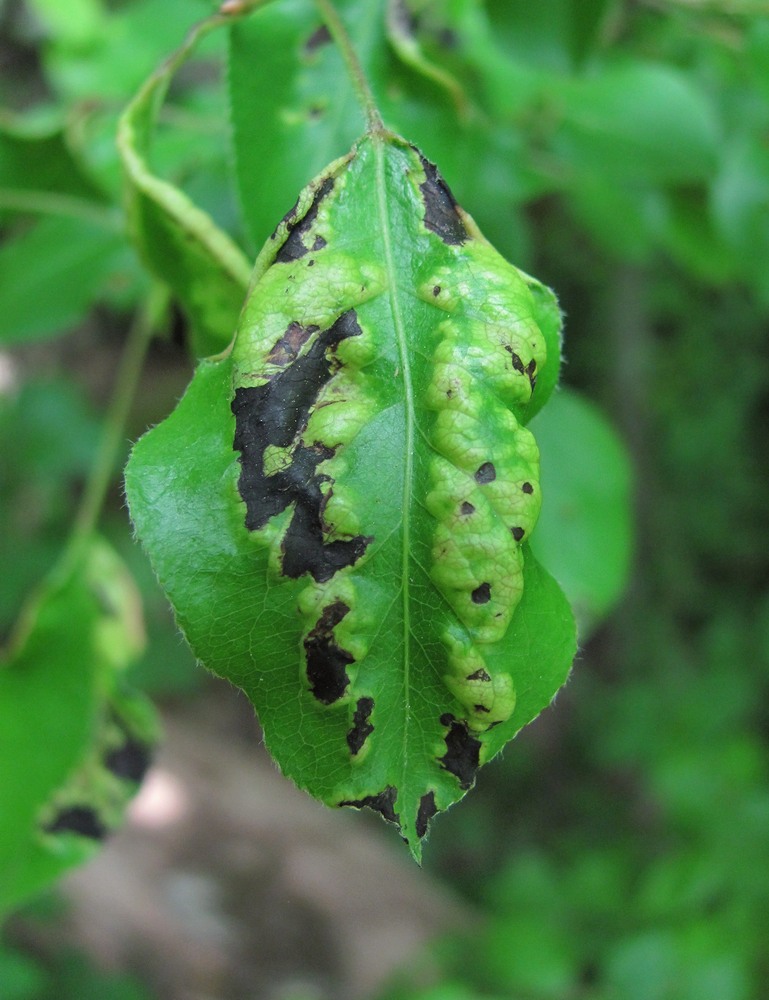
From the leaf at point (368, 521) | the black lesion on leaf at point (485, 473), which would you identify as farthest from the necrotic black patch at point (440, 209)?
the black lesion on leaf at point (485, 473)

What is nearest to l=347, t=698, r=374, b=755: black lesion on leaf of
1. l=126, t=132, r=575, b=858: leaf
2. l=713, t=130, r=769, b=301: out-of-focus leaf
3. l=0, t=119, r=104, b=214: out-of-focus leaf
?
l=126, t=132, r=575, b=858: leaf

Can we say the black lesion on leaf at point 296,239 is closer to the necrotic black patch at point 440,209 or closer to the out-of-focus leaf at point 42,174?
the necrotic black patch at point 440,209

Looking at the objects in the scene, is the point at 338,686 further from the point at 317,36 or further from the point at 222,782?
the point at 222,782

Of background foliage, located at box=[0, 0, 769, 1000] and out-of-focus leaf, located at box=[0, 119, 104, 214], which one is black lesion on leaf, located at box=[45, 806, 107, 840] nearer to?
background foliage, located at box=[0, 0, 769, 1000]

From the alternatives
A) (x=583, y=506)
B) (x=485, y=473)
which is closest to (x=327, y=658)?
(x=485, y=473)

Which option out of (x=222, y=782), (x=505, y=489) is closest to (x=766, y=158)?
(x=505, y=489)

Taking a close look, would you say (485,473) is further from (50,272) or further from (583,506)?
(583,506)
